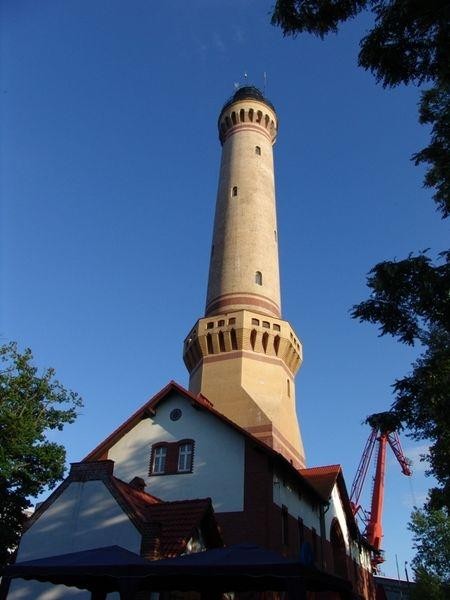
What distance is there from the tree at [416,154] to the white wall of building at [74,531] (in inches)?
361

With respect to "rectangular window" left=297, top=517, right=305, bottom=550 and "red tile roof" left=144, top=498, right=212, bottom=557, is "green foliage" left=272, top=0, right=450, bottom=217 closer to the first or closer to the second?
"red tile roof" left=144, top=498, right=212, bottom=557

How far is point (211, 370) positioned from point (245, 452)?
9.09 metres

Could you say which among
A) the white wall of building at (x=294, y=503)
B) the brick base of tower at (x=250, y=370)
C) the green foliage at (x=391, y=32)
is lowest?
the white wall of building at (x=294, y=503)

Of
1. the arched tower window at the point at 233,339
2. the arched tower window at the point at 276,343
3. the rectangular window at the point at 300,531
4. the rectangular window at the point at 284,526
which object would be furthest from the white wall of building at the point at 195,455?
the arched tower window at the point at 276,343

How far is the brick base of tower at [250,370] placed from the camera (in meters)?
28.0

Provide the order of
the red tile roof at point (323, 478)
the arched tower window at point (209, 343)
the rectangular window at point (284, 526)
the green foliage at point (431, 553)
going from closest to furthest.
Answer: the rectangular window at point (284, 526) → the red tile roof at point (323, 478) → the arched tower window at point (209, 343) → the green foliage at point (431, 553)

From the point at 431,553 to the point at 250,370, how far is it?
87.1 ft

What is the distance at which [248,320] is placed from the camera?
98.3ft

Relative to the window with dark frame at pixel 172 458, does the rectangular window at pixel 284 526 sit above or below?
below

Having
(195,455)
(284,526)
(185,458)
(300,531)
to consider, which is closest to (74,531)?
(185,458)

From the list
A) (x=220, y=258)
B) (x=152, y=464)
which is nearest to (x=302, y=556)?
(x=152, y=464)

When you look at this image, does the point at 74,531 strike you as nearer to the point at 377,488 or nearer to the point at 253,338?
the point at 253,338

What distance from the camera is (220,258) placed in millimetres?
34688

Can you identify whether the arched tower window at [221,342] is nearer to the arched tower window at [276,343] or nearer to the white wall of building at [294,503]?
the arched tower window at [276,343]
